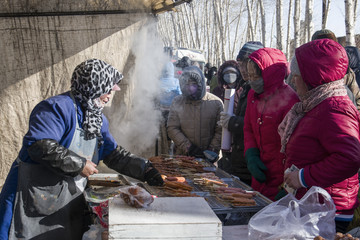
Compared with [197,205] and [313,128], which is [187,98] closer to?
[313,128]

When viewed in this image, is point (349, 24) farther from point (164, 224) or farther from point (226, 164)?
point (164, 224)

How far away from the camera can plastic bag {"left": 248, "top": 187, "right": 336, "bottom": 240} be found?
1.54 m

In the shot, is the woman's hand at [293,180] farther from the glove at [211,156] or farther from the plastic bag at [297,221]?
the glove at [211,156]

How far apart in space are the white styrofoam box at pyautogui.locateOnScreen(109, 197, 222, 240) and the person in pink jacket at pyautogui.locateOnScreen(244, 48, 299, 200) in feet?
4.21

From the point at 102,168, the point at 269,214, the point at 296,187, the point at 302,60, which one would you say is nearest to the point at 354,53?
the point at 302,60

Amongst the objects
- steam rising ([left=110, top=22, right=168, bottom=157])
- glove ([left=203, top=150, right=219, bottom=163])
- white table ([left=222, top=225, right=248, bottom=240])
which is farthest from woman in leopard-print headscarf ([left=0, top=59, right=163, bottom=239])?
steam rising ([left=110, top=22, right=168, bottom=157])

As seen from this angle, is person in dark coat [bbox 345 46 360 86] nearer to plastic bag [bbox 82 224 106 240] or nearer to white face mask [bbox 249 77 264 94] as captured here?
white face mask [bbox 249 77 264 94]

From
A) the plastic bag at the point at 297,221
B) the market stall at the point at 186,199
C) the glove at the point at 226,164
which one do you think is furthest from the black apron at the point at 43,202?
the glove at the point at 226,164

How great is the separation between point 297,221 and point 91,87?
1561 millimetres

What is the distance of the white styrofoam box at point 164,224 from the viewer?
1368 millimetres

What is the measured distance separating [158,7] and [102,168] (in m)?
2.24

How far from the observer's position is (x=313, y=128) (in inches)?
78.2

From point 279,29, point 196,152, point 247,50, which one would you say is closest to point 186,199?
point 196,152

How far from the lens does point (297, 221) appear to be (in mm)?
1569
